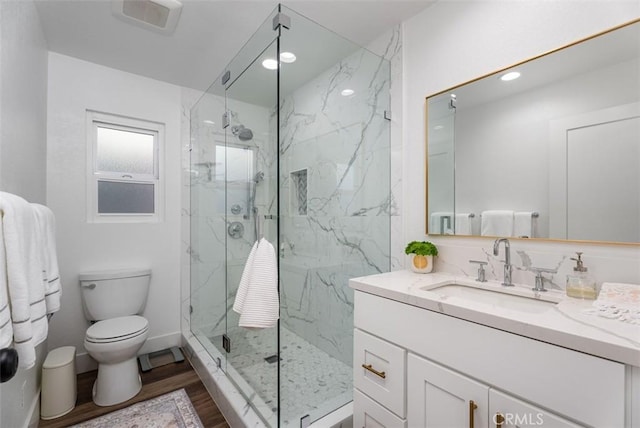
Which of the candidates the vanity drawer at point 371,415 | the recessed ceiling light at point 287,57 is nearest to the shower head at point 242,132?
the recessed ceiling light at point 287,57

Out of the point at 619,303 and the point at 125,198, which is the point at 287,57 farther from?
the point at 125,198

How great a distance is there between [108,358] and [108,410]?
0.31 meters

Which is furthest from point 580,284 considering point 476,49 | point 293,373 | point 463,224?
point 293,373

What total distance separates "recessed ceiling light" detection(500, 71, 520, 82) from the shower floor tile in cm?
165

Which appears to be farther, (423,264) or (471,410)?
(423,264)

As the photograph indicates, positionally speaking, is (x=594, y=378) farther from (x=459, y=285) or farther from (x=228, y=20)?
(x=228, y=20)

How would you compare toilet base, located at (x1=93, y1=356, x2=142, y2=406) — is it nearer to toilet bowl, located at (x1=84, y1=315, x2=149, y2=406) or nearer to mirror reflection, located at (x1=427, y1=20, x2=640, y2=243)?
toilet bowl, located at (x1=84, y1=315, x2=149, y2=406)

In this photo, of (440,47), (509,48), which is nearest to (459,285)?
(509,48)

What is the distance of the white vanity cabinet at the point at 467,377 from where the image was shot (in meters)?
0.70

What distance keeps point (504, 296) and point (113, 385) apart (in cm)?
233

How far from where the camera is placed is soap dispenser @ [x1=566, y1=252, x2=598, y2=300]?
3.41 ft

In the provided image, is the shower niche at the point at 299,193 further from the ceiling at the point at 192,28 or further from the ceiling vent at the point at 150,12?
the ceiling vent at the point at 150,12

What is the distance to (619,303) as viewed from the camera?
34.8 inches

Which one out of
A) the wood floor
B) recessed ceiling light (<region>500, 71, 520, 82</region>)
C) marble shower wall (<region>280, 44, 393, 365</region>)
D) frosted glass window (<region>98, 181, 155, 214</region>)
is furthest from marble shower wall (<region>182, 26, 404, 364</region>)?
frosted glass window (<region>98, 181, 155, 214</region>)
